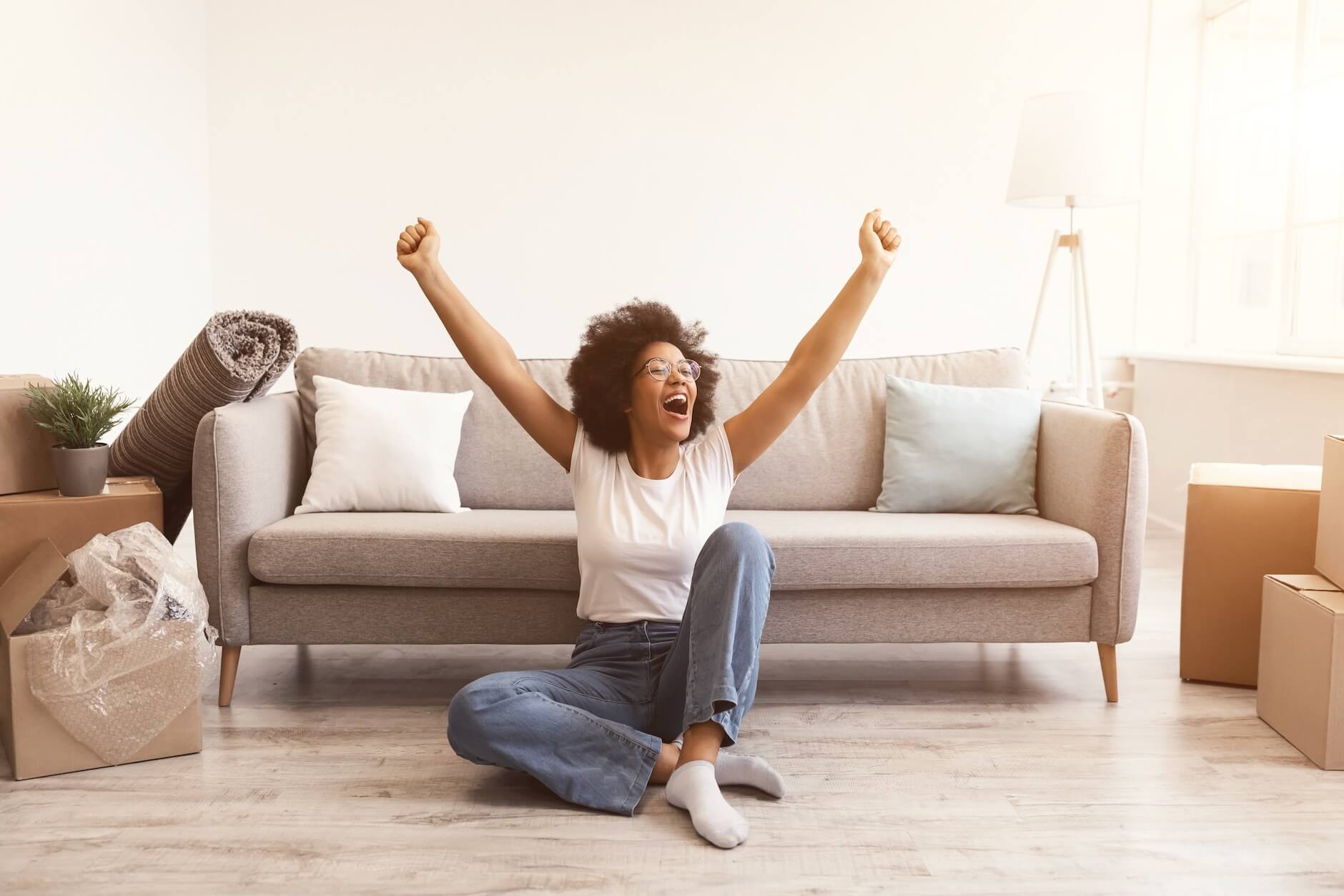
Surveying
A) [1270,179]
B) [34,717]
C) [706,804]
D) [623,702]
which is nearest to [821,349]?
[623,702]

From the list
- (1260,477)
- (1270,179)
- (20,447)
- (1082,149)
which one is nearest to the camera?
(20,447)

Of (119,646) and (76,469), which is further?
(76,469)

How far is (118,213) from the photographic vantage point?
13.2ft

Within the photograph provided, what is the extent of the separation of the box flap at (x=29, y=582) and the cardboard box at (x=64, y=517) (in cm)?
4

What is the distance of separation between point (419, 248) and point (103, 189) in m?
2.54

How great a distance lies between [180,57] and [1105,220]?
407cm

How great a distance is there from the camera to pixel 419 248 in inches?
79.2

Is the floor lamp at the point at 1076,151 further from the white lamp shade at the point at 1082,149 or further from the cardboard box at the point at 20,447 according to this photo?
the cardboard box at the point at 20,447

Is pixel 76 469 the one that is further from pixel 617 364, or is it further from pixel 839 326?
pixel 839 326

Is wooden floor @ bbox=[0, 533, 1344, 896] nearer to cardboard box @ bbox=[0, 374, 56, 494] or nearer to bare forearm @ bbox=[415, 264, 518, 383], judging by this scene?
cardboard box @ bbox=[0, 374, 56, 494]

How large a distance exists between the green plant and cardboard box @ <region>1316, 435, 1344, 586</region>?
244 cm

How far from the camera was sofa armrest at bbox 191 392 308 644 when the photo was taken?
2.26 meters

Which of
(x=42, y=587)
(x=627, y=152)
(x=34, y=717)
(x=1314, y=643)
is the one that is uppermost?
(x=627, y=152)

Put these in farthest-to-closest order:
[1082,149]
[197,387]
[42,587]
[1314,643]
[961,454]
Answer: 1. [1082,149]
2. [961,454]
3. [197,387]
4. [1314,643]
5. [42,587]
